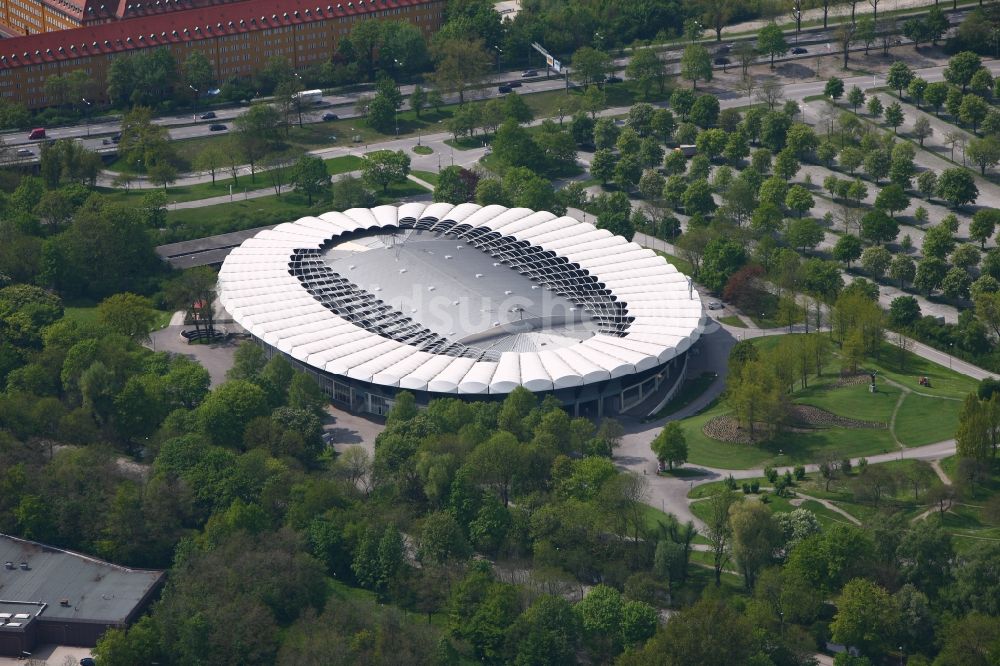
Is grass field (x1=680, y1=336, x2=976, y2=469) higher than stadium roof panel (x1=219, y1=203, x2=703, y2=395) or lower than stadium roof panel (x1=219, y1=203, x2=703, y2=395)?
lower

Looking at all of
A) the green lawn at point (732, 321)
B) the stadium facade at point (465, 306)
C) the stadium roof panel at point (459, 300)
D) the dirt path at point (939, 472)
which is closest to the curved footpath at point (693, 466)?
→ the dirt path at point (939, 472)

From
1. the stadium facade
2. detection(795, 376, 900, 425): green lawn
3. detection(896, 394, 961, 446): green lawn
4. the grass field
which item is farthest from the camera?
the stadium facade

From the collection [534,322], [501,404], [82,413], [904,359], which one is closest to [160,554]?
[82,413]

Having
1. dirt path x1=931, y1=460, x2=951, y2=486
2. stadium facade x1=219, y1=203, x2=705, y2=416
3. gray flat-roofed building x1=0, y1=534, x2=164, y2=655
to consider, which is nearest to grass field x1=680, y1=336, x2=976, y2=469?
dirt path x1=931, y1=460, x2=951, y2=486

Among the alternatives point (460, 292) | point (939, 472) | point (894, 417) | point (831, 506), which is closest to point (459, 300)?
point (460, 292)

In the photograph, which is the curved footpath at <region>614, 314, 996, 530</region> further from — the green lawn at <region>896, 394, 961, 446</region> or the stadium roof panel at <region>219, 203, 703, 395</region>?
the stadium roof panel at <region>219, 203, 703, 395</region>

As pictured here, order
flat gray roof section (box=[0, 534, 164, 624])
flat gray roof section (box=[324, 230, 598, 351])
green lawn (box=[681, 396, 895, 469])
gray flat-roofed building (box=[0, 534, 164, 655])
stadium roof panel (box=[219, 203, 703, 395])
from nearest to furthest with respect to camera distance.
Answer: gray flat-roofed building (box=[0, 534, 164, 655]) → flat gray roof section (box=[0, 534, 164, 624]) → green lawn (box=[681, 396, 895, 469]) → stadium roof panel (box=[219, 203, 703, 395]) → flat gray roof section (box=[324, 230, 598, 351])

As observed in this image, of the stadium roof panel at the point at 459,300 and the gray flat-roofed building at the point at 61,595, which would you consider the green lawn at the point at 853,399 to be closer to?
the stadium roof panel at the point at 459,300
